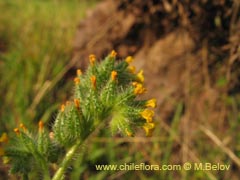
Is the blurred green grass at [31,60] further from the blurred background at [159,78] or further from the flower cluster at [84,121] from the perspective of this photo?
the flower cluster at [84,121]

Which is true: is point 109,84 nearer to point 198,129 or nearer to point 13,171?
point 13,171

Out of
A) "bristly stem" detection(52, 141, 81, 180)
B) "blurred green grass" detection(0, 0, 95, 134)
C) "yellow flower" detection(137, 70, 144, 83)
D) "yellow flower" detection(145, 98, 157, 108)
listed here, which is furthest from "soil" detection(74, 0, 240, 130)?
"bristly stem" detection(52, 141, 81, 180)

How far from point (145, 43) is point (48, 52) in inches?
43.2

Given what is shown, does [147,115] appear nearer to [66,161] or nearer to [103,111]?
[103,111]

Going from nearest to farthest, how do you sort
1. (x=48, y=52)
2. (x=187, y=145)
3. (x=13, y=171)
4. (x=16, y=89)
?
1. (x=13, y=171)
2. (x=187, y=145)
3. (x=16, y=89)
4. (x=48, y=52)

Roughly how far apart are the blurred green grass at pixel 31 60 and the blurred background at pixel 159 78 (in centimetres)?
1

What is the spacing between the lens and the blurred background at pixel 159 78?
3.62m

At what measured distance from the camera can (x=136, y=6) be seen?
4.12 metres

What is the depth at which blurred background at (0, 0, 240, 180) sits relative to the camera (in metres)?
3.62

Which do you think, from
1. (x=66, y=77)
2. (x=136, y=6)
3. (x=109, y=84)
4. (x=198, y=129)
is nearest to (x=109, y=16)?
(x=136, y=6)

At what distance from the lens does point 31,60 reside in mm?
4367

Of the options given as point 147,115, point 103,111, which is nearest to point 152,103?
point 147,115

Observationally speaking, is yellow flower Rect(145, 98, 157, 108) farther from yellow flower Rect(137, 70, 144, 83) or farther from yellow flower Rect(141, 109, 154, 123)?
yellow flower Rect(137, 70, 144, 83)

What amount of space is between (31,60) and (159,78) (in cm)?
139
